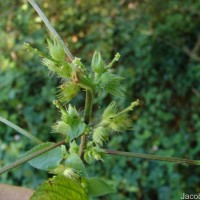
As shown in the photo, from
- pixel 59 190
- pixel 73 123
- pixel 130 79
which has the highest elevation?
pixel 130 79

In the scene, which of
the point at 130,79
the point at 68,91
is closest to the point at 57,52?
the point at 68,91

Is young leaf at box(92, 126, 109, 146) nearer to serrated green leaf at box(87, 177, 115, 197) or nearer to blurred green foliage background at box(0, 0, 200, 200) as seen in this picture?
serrated green leaf at box(87, 177, 115, 197)

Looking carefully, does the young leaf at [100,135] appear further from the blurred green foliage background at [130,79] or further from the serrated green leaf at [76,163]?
the blurred green foliage background at [130,79]

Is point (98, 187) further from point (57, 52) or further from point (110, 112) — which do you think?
point (57, 52)

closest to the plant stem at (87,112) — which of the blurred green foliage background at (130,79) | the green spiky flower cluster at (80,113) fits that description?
the green spiky flower cluster at (80,113)

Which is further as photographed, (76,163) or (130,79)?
(130,79)

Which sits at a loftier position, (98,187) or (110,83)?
(110,83)
